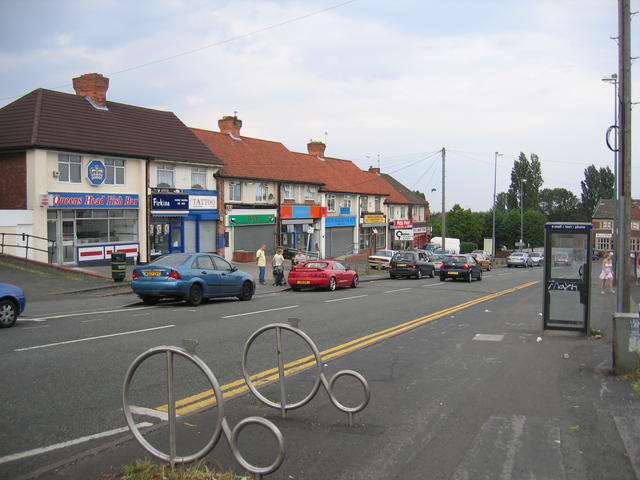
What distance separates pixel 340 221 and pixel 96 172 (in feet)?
85.3

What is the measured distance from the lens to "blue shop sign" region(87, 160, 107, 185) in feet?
94.6

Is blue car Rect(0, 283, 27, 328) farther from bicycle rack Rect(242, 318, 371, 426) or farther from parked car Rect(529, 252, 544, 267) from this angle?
parked car Rect(529, 252, 544, 267)

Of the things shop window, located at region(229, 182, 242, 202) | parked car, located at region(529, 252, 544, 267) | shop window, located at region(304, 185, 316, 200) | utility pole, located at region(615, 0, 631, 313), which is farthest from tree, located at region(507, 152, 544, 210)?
utility pole, located at region(615, 0, 631, 313)

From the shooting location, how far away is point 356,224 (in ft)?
180

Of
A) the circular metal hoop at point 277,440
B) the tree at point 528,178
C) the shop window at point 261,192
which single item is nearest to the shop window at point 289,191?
the shop window at point 261,192

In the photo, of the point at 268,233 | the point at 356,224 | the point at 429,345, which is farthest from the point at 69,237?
the point at 356,224

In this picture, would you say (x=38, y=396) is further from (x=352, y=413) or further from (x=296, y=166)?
(x=296, y=166)

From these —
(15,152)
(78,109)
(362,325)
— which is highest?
(78,109)

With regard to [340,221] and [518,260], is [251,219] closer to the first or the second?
[340,221]

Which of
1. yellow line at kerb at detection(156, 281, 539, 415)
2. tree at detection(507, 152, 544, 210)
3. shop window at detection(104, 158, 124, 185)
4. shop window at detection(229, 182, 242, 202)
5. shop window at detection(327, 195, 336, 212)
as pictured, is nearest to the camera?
yellow line at kerb at detection(156, 281, 539, 415)

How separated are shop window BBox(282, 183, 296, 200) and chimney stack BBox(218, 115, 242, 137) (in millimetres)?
5364

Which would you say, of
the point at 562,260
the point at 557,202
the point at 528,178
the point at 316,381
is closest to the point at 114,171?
the point at 562,260

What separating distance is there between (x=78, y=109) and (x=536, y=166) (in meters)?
81.0

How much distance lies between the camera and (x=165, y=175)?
33656 mm
